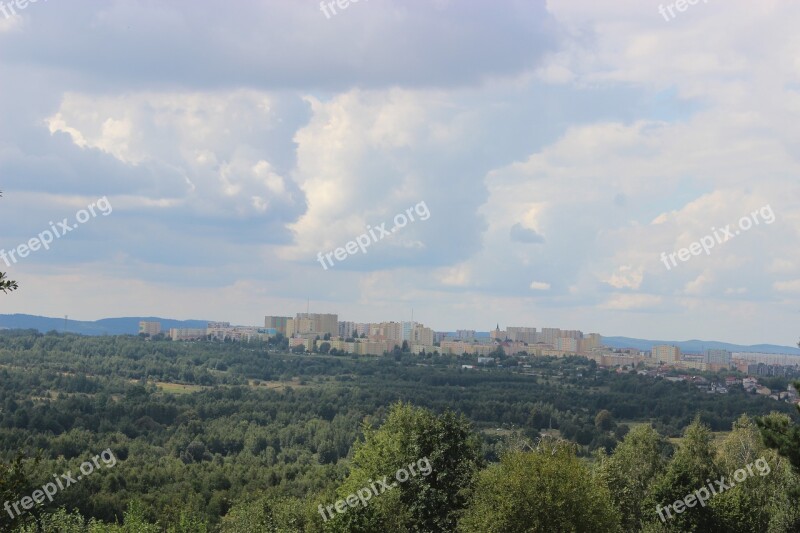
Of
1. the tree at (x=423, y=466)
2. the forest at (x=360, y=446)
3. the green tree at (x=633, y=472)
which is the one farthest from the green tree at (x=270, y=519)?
the green tree at (x=633, y=472)

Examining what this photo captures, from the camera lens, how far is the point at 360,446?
3994cm

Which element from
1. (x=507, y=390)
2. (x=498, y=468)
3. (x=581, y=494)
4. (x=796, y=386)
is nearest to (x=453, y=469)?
(x=498, y=468)

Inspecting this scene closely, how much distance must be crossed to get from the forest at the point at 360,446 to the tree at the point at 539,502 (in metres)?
0.07

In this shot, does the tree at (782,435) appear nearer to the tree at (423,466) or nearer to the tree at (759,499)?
the tree at (759,499)

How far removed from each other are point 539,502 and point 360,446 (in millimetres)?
13660

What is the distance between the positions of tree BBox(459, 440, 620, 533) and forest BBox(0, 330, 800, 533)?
0.07 meters

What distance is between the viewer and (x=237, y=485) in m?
68.1

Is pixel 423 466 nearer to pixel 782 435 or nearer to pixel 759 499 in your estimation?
pixel 782 435

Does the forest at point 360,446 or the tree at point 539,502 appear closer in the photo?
→ the tree at point 539,502

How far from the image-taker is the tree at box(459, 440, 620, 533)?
92.0 feet

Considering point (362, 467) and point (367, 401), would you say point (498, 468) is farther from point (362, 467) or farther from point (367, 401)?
point (367, 401)

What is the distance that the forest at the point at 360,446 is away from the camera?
2962cm

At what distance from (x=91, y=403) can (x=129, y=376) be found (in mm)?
48505

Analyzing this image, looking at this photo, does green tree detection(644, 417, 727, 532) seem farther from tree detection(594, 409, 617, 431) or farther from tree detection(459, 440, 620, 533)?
tree detection(594, 409, 617, 431)
